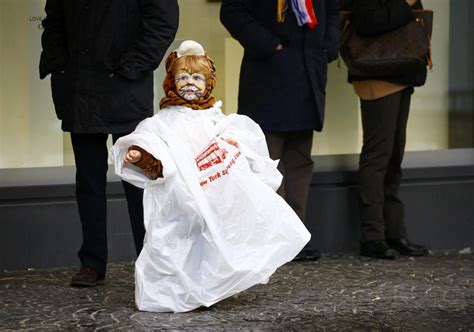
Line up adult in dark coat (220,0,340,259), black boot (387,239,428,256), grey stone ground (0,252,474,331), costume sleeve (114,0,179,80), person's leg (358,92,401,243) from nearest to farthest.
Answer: grey stone ground (0,252,474,331) < costume sleeve (114,0,179,80) < adult in dark coat (220,0,340,259) < person's leg (358,92,401,243) < black boot (387,239,428,256)

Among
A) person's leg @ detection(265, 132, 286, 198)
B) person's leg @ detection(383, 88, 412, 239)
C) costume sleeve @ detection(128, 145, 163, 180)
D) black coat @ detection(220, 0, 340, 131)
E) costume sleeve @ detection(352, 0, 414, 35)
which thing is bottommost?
person's leg @ detection(383, 88, 412, 239)

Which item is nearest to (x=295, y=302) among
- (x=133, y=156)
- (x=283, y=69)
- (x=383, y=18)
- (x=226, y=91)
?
(x=133, y=156)

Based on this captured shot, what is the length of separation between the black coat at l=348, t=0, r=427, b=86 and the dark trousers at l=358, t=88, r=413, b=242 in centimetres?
12

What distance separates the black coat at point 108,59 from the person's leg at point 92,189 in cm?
15

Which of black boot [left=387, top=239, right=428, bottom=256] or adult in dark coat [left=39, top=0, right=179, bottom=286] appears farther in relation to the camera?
black boot [left=387, top=239, right=428, bottom=256]

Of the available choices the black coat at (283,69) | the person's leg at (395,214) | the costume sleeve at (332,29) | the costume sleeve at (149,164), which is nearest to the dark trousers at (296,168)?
the black coat at (283,69)

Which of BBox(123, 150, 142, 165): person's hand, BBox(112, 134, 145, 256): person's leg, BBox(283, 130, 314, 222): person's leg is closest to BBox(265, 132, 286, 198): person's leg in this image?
BBox(283, 130, 314, 222): person's leg

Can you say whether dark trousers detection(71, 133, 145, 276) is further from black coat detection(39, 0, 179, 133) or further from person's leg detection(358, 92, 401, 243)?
person's leg detection(358, 92, 401, 243)

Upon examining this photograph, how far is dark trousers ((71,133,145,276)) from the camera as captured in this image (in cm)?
711

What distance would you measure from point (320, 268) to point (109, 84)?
1874 mm

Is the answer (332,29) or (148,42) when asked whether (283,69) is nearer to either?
(332,29)

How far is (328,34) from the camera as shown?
8.12 metres

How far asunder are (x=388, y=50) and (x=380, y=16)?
8.3 inches

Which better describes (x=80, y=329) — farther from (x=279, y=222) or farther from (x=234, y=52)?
(x=234, y=52)
